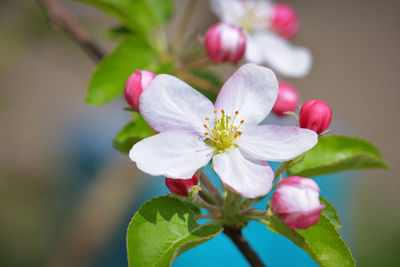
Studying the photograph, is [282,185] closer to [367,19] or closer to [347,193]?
[347,193]

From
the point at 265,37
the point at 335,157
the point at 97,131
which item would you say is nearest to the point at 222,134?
the point at 335,157

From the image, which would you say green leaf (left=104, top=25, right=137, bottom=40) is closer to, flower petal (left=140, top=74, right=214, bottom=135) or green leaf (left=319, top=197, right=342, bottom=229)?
flower petal (left=140, top=74, right=214, bottom=135)

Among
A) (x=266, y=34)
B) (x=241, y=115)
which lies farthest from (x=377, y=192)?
(x=241, y=115)

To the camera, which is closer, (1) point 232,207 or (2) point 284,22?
(1) point 232,207

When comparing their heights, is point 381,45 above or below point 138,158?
below

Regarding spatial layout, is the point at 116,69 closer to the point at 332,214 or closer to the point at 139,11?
the point at 139,11

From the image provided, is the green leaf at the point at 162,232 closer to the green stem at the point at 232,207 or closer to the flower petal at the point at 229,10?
the green stem at the point at 232,207

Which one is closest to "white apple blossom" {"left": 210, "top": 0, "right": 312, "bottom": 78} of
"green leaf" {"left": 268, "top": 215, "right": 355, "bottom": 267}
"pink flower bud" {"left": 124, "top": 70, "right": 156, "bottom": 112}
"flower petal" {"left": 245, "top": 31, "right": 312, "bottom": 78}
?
"flower petal" {"left": 245, "top": 31, "right": 312, "bottom": 78}
